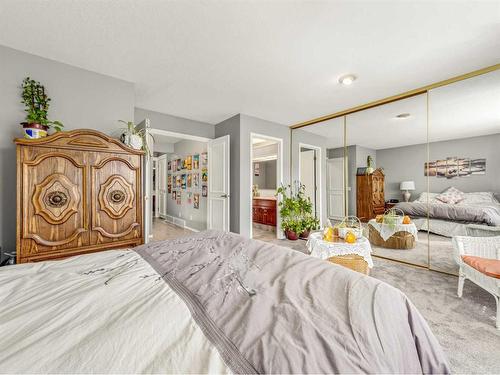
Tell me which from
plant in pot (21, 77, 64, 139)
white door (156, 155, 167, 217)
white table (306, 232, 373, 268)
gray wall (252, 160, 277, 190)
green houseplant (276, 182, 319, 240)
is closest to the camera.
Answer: plant in pot (21, 77, 64, 139)

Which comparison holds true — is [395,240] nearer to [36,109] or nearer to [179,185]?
[36,109]

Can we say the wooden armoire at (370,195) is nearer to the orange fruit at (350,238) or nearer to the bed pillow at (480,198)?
the bed pillow at (480,198)

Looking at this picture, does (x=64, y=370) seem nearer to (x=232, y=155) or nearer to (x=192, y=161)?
(x=232, y=155)

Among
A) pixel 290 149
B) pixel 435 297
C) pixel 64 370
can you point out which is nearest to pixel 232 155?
pixel 290 149

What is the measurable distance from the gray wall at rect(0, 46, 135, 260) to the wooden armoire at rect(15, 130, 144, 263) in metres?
0.65

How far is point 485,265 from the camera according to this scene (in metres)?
1.90

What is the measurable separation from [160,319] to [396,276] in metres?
2.98

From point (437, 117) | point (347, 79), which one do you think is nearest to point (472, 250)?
point (437, 117)

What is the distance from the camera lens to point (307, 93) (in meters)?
3.15

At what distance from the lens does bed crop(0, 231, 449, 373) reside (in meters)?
0.57

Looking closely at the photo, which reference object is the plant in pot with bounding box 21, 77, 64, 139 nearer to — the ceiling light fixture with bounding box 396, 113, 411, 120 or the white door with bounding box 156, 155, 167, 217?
the ceiling light fixture with bounding box 396, 113, 411, 120

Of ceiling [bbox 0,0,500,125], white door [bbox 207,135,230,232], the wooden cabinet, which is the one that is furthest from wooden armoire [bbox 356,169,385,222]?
white door [bbox 207,135,230,232]

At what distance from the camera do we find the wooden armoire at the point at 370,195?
346 centimetres

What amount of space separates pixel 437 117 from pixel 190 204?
208 inches
